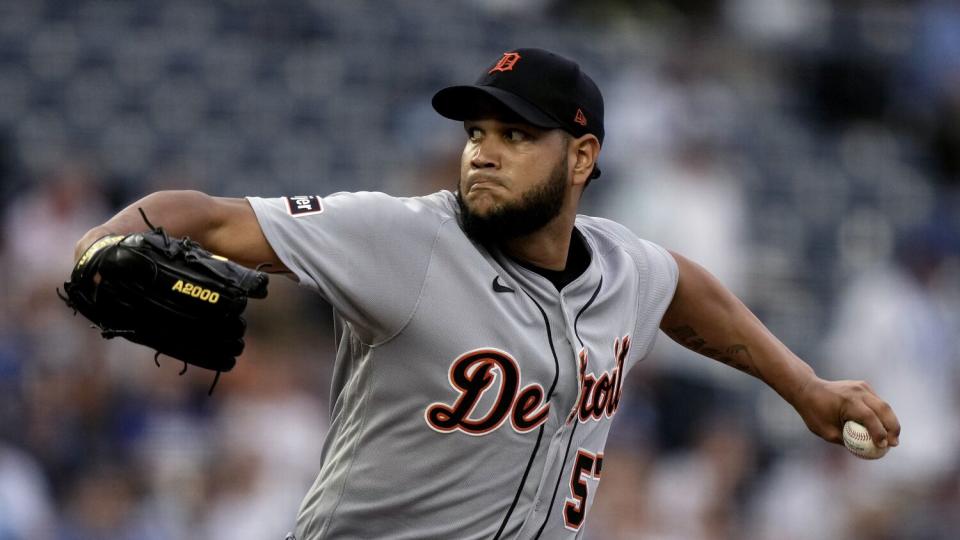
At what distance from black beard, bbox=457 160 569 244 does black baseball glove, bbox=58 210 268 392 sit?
2.18ft

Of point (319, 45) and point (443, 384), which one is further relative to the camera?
point (319, 45)

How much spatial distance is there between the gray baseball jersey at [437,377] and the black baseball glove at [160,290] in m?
0.26

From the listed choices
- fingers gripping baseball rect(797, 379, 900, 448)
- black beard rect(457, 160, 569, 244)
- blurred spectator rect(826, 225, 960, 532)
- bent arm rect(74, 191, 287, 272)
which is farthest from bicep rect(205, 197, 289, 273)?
blurred spectator rect(826, 225, 960, 532)

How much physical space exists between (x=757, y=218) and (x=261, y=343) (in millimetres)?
4441

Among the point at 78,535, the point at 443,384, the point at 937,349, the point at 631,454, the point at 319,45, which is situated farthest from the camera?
the point at 319,45

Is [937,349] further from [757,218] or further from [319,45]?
[319,45]

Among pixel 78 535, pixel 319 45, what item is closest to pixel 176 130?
pixel 319 45

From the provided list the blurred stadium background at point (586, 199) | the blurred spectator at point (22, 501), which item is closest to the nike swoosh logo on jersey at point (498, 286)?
the blurred stadium background at point (586, 199)

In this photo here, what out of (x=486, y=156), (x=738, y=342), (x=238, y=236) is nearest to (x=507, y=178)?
(x=486, y=156)

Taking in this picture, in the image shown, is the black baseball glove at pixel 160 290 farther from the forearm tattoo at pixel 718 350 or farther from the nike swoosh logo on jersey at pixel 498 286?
the forearm tattoo at pixel 718 350

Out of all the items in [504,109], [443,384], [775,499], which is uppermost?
[504,109]

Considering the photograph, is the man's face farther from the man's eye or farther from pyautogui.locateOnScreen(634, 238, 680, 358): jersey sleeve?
pyautogui.locateOnScreen(634, 238, 680, 358): jersey sleeve

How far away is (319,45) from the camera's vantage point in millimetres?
10461

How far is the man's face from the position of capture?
346cm
